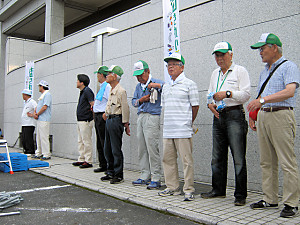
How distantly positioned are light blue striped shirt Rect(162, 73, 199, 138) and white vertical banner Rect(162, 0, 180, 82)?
3.12 ft

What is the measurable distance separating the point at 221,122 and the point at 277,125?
2.61 ft

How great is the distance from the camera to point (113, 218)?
11.8ft

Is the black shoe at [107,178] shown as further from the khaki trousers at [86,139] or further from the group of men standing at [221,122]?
the khaki trousers at [86,139]

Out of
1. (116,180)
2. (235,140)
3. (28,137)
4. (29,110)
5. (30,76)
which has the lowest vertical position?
(116,180)

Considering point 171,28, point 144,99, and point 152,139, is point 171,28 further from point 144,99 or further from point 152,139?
point 152,139

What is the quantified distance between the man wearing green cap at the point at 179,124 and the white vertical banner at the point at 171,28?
88 centimetres

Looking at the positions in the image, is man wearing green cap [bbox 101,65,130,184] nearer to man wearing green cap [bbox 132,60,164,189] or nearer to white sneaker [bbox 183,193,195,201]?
man wearing green cap [bbox 132,60,164,189]

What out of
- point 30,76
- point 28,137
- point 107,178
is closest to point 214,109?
point 107,178

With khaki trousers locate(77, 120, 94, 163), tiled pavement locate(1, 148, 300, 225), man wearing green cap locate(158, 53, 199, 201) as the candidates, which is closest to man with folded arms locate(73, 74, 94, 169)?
khaki trousers locate(77, 120, 94, 163)

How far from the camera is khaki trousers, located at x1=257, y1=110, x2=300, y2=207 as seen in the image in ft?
11.1

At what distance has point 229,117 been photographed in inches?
157

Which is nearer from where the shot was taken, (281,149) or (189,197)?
(281,149)

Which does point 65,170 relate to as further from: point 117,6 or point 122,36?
point 117,6

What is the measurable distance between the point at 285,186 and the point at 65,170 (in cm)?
486
